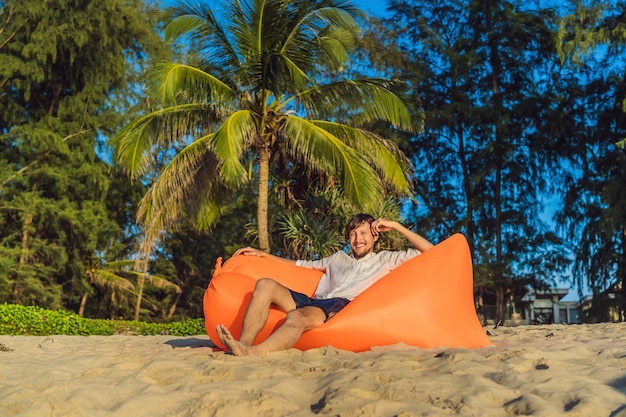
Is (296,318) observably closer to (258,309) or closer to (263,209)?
(258,309)

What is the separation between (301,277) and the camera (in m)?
5.18

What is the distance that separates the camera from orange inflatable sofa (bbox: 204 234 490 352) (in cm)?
409

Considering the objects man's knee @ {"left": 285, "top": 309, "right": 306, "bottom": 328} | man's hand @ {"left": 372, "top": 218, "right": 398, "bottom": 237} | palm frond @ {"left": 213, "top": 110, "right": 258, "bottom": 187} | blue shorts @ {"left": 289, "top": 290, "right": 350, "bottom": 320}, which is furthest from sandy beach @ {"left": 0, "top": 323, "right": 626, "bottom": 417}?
palm frond @ {"left": 213, "top": 110, "right": 258, "bottom": 187}

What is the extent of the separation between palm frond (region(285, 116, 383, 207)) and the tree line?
3 cm

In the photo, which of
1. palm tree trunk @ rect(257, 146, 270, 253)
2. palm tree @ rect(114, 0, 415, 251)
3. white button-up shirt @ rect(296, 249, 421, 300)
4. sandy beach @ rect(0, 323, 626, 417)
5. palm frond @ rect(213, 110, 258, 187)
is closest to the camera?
sandy beach @ rect(0, 323, 626, 417)

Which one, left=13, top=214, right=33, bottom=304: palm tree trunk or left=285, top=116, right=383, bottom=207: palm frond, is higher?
left=285, top=116, right=383, bottom=207: palm frond

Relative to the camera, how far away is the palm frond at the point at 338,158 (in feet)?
33.9

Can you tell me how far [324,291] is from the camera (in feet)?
15.7

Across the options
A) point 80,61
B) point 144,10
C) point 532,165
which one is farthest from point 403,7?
point 80,61

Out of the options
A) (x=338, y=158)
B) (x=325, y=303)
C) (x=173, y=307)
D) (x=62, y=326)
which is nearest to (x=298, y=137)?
(x=338, y=158)

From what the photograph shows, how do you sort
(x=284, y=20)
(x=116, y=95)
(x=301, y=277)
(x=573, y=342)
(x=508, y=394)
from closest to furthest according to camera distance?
(x=508, y=394)
(x=573, y=342)
(x=301, y=277)
(x=284, y=20)
(x=116, y=95)

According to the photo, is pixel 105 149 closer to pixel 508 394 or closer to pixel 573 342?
pixel 573 342

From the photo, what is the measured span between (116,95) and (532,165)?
10924mm

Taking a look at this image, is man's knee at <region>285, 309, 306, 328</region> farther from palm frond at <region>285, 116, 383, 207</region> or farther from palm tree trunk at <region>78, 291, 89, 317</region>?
palm tree trunk at <region>78, 291, 89, 317</region>
